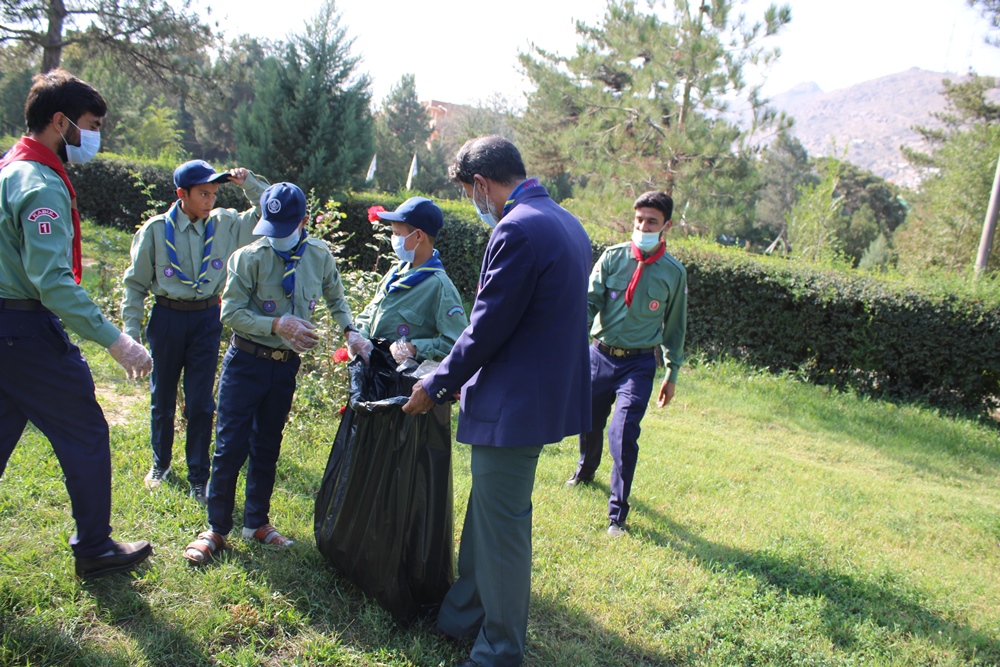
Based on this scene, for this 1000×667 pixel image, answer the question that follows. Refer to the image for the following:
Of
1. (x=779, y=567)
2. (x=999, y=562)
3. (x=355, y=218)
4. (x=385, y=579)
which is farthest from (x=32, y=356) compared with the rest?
(x=355, y=218)

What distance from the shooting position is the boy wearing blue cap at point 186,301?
3.77 meters

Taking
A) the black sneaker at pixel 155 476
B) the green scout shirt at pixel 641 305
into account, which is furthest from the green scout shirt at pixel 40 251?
the green scout shirt at pixel 641 305

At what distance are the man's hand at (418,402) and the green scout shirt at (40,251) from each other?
1.14 meters

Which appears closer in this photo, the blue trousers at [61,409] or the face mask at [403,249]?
the blue trousers at [61,409]

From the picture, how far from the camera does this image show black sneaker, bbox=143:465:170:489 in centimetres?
395

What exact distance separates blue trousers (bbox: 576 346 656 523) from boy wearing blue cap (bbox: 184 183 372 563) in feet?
A: 5.55

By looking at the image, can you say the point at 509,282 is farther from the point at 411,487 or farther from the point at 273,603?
→ the point at 273,603

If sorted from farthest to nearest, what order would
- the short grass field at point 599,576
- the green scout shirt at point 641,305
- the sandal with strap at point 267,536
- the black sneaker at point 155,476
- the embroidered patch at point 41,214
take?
the green scout shirt at point 641,305
the black sneaker at point 155,476
the sandal with strap at point 267,536
the short grass field at point 599,576
the embroidered patch at point 41,214

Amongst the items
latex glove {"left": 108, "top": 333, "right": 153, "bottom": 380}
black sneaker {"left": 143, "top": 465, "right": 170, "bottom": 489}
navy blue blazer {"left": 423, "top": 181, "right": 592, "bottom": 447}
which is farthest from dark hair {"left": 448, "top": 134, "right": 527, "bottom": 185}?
black sneaker {"left": 143, "top": 465, "right": 170, "bottom": 489}

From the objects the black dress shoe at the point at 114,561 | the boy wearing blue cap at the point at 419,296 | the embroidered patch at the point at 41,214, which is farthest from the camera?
the boy wearing blue cap at the point at 419,296

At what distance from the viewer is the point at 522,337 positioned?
2.52m

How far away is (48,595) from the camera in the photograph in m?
2.80

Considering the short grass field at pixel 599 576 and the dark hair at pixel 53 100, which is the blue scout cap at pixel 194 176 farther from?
the short grass field at pixel 599 576

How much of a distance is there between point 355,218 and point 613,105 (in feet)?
25.1
